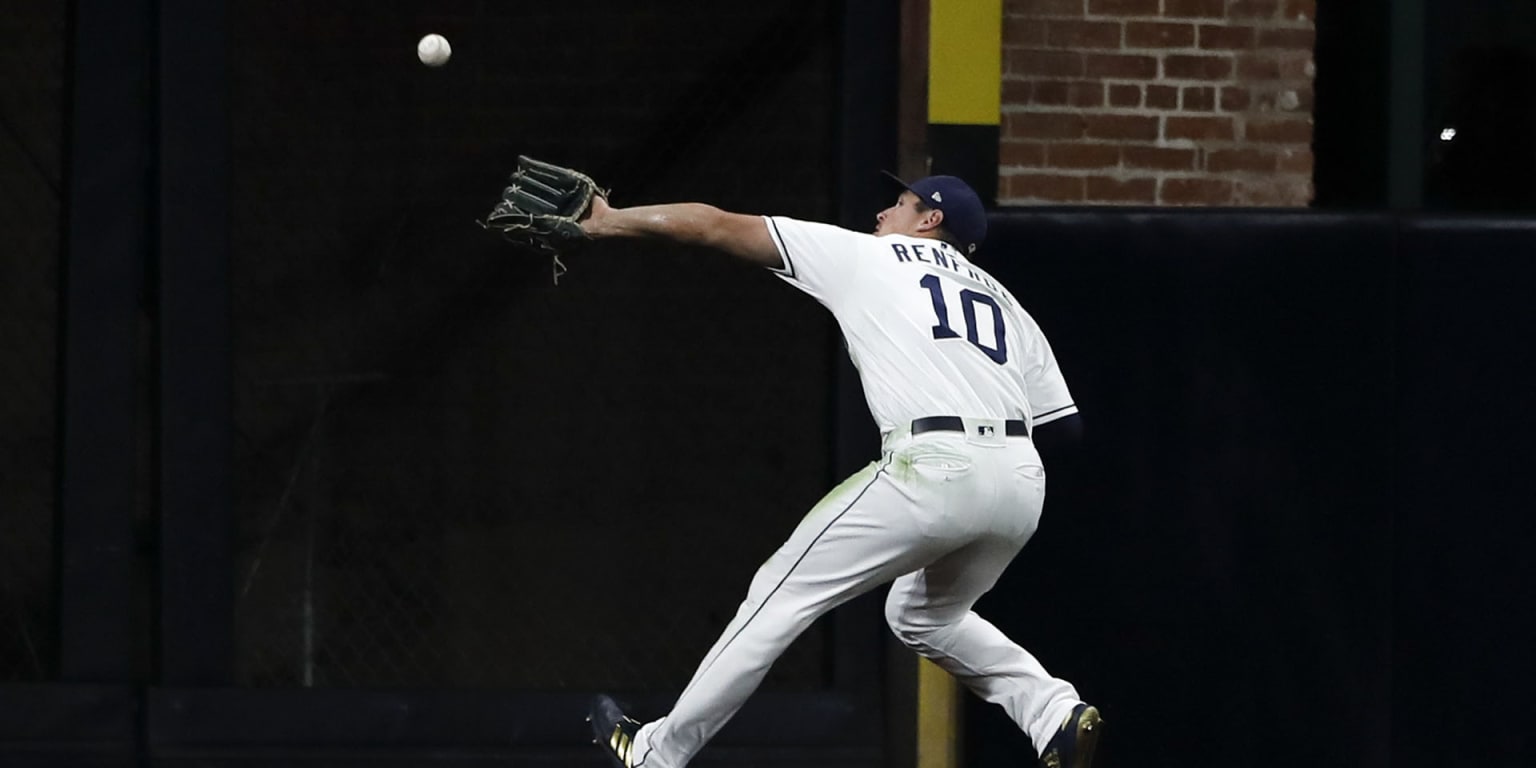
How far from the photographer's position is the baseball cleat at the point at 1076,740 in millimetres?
5238

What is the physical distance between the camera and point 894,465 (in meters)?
5.07

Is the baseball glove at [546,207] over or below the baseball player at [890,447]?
over

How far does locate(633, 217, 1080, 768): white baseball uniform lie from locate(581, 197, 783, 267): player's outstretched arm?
0.07 meters

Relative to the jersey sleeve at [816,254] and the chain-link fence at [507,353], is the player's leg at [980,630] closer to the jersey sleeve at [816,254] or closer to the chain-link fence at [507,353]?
the jersey sleeve at [816,254]

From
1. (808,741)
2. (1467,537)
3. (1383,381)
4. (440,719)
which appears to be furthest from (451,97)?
(1467,537)

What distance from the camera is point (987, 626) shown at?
5473 mm

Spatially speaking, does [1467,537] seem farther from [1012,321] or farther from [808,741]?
[808,741]

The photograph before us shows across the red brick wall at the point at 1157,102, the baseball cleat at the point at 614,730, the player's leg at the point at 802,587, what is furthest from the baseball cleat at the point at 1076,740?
the red brick wall at the point at 1157,102

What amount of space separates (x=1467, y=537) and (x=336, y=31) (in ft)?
13.3

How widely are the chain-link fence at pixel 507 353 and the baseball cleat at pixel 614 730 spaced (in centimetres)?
102

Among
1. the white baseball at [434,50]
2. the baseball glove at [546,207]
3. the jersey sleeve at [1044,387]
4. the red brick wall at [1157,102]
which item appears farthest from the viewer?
the red brick wall at [1157,102]

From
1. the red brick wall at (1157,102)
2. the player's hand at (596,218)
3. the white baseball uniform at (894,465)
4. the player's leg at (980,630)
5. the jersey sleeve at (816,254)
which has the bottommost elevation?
the player's leg at (980,630)

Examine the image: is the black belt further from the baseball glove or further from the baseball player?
the baseball glove

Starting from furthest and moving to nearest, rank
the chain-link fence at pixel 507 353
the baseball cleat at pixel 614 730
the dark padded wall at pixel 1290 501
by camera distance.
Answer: the chain-link fence at pixel 507 353
the dark padded wall at pixel 1290 501
the baseball cleat at pixel 614 730
